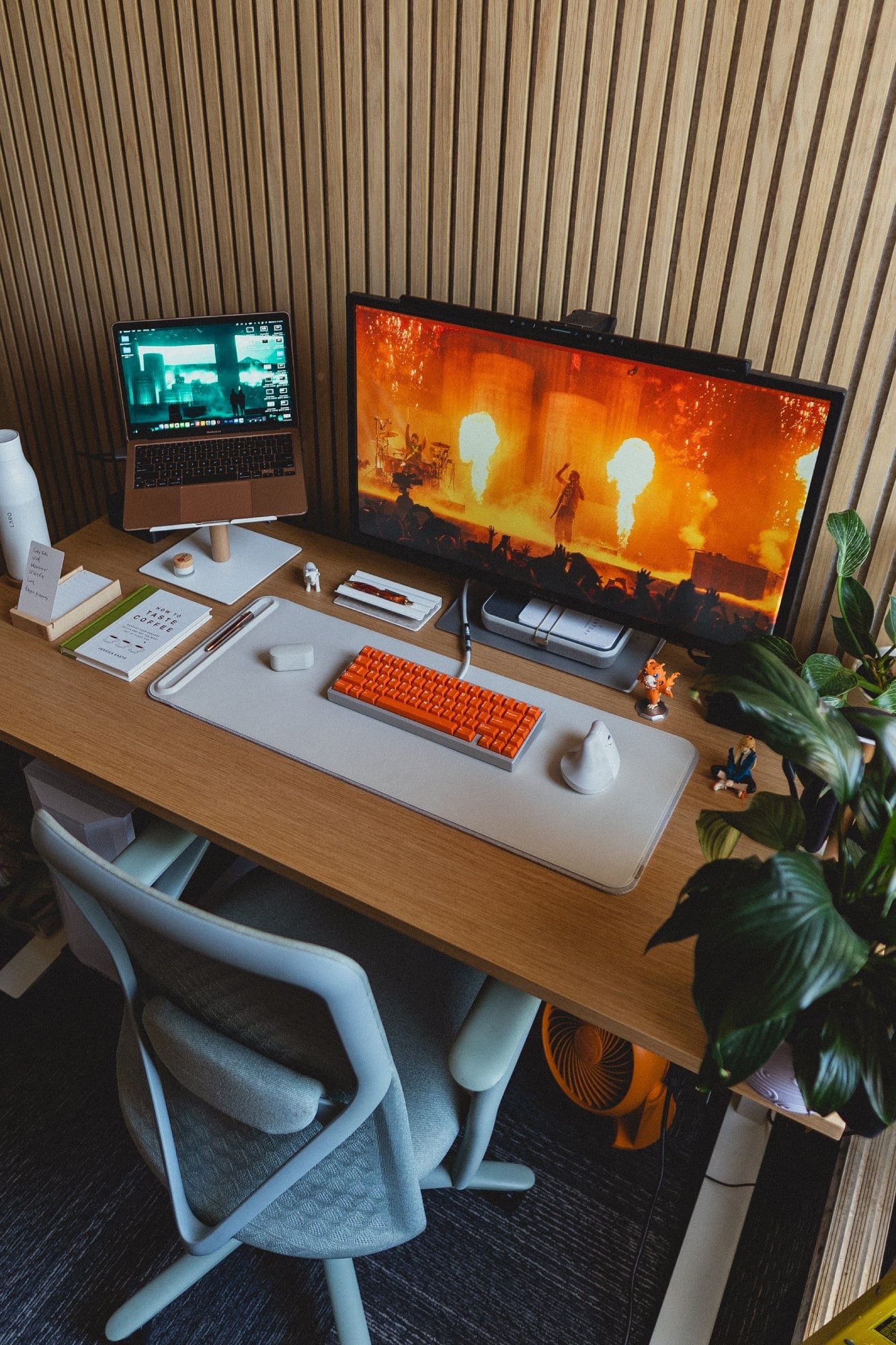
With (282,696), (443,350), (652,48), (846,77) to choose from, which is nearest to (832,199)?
(846,77)

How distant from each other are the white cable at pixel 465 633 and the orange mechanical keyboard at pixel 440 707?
33mm

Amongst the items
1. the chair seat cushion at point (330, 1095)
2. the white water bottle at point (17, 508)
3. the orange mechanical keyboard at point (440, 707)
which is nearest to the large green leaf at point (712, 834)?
the orange mechanical keyboard at point (440, 707)

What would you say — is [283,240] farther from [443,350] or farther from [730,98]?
[730,98]

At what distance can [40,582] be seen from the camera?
5.43 feet

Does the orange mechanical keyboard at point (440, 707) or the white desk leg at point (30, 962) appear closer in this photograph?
the orange mechanical keyboard at point (440, 707)

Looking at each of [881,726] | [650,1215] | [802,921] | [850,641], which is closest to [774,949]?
[802,921]

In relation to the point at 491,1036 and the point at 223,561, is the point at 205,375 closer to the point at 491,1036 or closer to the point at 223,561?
Result: the point at 223,561

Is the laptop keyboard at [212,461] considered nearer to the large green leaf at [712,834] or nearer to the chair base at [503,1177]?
the large green leaf at [712,834]

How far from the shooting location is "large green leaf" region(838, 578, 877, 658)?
4.46 feet

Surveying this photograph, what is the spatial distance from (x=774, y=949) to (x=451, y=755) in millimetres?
694

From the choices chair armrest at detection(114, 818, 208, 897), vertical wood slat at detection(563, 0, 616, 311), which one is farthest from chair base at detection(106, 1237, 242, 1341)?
vertical wood slat at detection(563, 0, 616, 311)

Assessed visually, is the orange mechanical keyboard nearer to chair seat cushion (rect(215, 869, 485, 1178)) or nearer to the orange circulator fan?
chair seat cushion (rect(215, 869, 485, 1178))

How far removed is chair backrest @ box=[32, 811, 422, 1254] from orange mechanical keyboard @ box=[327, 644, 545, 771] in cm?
52

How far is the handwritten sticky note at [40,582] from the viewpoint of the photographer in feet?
5.37
